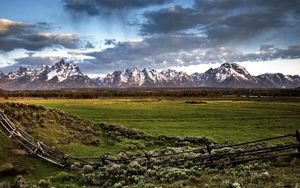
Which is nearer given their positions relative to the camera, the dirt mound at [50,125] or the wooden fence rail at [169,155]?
the wooden fence rail at [169,155]

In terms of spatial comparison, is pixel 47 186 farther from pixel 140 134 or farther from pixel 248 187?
pixel 140 134

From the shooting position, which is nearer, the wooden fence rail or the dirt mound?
the wooden fence rail

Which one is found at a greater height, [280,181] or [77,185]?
[280,181]

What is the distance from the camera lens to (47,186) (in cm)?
2280

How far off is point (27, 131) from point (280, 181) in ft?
74.3

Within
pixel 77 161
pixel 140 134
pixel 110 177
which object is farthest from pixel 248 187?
pixel 140 134

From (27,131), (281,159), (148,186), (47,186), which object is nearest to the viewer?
(148,186)

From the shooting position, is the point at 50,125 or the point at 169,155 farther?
the point at 50,125

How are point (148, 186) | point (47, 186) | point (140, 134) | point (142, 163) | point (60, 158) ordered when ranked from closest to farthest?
point (148, 186) → point (47, 186) → point (142, 163) → point (60, 158) → point (140, 134)

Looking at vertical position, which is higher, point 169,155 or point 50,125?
point 50,125

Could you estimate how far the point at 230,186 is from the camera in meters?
17.2

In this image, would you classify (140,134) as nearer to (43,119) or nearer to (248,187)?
(43,119)

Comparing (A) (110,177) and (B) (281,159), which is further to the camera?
(A) (110,177)

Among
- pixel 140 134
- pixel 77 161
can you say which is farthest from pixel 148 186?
pixel 140 134
